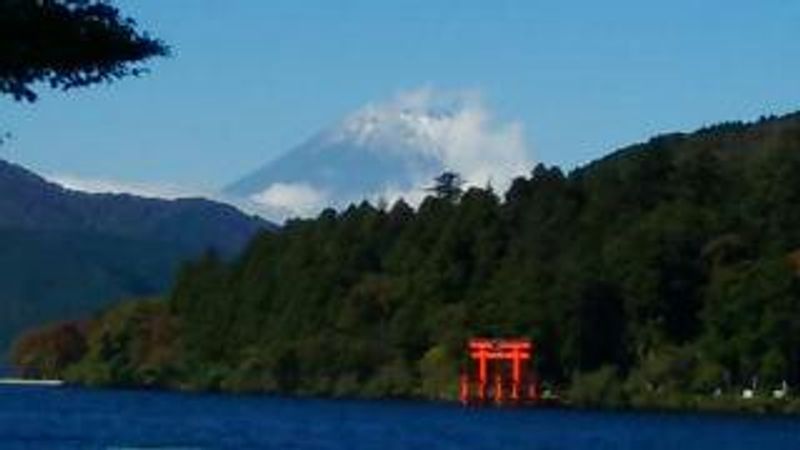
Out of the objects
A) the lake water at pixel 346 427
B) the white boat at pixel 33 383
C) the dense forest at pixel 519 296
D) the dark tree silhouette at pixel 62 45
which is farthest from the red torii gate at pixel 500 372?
the dark tree silhouette at pixel 62 45

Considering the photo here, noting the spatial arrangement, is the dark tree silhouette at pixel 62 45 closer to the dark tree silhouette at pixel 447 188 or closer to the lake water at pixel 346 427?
the lake water at pixel 346 427

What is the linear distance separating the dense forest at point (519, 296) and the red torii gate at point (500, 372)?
1.25 m

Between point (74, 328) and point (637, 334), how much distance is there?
216 ft

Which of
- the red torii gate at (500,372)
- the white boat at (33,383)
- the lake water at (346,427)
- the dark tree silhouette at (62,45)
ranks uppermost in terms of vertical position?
the white boat at (33,383)

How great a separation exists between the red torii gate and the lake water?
3.72 meters

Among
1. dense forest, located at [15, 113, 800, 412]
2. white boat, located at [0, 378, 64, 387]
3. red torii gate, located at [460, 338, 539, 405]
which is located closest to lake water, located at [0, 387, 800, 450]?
red torii gate, located at [460, 338, 539, 405]

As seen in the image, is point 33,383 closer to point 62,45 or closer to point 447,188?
point 447,188

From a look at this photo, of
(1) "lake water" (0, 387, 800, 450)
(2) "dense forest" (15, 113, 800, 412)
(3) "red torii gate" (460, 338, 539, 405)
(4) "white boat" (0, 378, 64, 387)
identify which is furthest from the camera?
(4) "white boat" (0, 378, 64, 387)

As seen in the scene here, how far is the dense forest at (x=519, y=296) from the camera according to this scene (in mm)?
130750

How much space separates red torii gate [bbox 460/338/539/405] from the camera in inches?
5202

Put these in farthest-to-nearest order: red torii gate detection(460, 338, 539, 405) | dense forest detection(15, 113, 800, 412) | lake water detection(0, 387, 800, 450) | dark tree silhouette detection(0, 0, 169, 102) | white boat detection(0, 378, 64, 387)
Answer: white boat detection(0, 378, 64, 387)
red torii gate detection(460, 338, 539, 405)
dense forest detection(15, 113, 800, 412)
lake water detection(0, 387, 800, 450)
dark tree silhouette detection(0, 0, 169, 102)

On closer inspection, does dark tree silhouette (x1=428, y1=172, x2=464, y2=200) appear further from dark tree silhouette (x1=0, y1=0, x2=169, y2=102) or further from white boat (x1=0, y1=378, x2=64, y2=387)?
dark tree silhouette (x1=0, y1=0, x2=169, y2=102)

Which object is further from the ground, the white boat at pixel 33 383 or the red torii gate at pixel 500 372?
the white boat at pixel 33 383

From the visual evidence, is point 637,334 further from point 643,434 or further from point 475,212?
point 643,434
